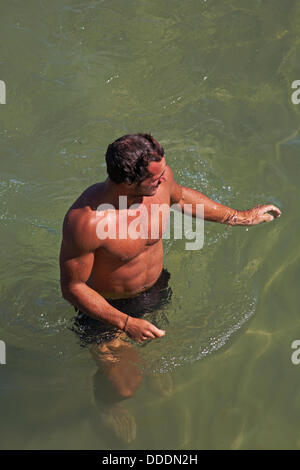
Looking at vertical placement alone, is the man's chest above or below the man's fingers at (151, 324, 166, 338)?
above

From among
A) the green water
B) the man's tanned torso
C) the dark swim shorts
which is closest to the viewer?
the man's tanned torso

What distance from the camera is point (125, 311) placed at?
12.3ft

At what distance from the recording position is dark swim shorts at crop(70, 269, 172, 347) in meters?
3.74

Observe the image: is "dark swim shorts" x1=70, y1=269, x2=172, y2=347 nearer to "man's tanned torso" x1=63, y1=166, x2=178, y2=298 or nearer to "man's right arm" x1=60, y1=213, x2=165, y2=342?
"man's tanned torso" x1=63, y1=166, x2=178, y2=298

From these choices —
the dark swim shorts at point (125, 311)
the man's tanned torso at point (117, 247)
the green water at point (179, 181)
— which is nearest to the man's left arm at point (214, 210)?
the man's tanned torso at point (117, 247)

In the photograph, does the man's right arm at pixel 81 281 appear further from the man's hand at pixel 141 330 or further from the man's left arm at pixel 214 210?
the man's left arm at pixel 214 210

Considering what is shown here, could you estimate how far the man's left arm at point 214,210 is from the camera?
3.82 metres

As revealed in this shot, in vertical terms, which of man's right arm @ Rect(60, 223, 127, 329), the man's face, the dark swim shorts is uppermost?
the man's face

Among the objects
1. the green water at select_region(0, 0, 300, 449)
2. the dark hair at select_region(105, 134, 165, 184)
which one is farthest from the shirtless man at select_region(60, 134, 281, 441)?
the green water at select_region(0, 0, 300, 449)

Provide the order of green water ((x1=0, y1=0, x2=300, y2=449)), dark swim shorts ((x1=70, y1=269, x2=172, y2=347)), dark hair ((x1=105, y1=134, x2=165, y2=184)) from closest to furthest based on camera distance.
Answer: dark hair ((x1=105, y1=134, x2=165, y2=184)), dark swim shorts ((x1=70, y1=269, x2=172, y2=347)), green water ((x1=0, y1=0, x2=300, y2=449))

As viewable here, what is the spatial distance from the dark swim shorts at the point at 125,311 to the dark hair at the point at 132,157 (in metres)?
1.00

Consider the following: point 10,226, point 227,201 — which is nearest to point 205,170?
point 227,201
